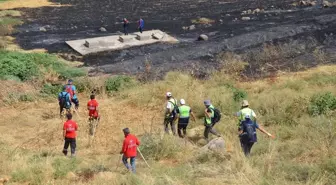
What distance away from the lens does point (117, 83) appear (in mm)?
21797

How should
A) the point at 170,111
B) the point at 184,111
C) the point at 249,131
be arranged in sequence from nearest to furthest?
the point at 249,131, the point at 184,111, the point at 170,111

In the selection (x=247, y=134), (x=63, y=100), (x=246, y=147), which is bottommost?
(x=63, y=100)

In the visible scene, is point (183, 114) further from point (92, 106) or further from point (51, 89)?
point (51, 89)

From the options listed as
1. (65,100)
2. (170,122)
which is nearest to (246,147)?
(170,122)

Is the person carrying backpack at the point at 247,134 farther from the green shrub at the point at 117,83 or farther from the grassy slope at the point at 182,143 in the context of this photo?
the green shrub at the point at 117,83

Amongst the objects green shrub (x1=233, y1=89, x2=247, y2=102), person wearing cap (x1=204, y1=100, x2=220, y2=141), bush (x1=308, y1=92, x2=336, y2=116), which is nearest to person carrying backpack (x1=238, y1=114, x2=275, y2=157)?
person wearing cap (x1=204, y1=100, x2=220, y2=141)

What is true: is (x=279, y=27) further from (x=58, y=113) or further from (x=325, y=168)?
(x=325, y=168)

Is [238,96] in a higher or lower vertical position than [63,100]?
lower

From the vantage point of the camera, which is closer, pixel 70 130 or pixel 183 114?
pixel 70 130

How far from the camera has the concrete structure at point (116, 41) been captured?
30.8 metres

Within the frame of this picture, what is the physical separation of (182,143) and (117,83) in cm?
885

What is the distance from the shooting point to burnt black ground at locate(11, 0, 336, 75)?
A: 28742mm

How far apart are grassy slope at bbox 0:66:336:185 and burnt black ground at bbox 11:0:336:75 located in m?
6.17

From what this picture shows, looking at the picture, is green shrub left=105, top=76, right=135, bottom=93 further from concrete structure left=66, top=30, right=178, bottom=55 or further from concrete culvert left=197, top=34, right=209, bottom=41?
concrete culvert left=197, top=34, right=209, bottom=41
